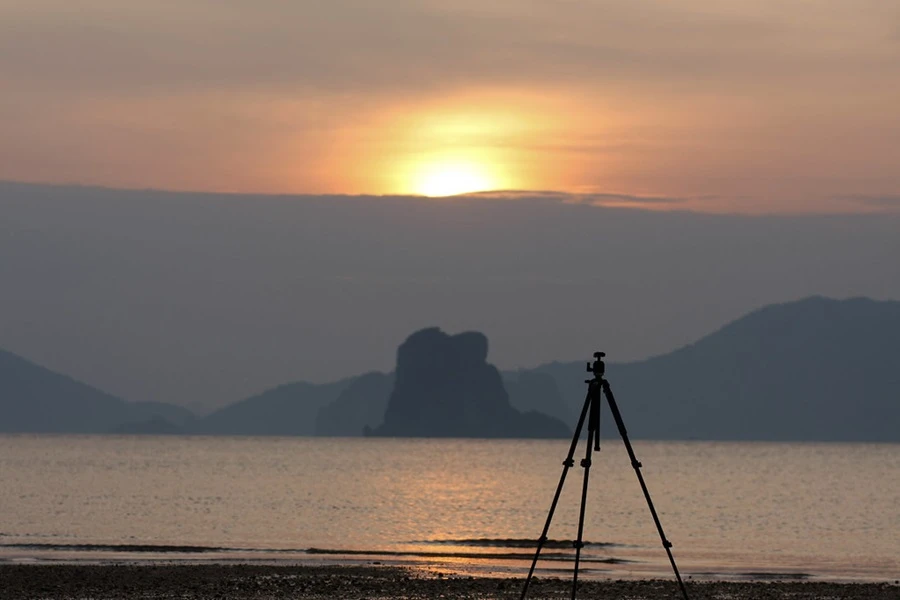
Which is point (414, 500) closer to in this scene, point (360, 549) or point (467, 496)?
point (467, 496)

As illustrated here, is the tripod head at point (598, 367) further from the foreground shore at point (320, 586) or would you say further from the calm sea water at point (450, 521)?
the calm sea water at point (450, 521)

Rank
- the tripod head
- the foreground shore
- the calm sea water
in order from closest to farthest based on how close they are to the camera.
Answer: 1. the tripod head
2. the foreground shore
3. the calm sea water

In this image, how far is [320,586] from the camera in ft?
130

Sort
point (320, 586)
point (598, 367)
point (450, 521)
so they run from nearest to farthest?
point (598, 367) < point (320, 586) < point (450, 521)

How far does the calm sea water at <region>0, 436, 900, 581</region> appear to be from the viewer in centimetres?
5884

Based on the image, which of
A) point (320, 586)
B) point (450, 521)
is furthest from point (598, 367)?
point (450, 521)

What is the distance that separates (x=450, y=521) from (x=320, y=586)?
48.6 metres

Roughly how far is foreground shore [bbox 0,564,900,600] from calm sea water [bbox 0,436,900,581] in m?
6.60

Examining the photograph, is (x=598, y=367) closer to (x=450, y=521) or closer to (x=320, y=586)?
(x=320, y=586)

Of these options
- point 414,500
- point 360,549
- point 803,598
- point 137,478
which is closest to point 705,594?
point 803,598

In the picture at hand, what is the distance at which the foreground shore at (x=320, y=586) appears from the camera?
37.4 m

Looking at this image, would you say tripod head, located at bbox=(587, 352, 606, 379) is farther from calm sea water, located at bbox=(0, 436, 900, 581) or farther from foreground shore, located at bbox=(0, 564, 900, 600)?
calm sea water, located at bbox=(0, 436, 900, 581)

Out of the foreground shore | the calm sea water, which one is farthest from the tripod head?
the calm sea water

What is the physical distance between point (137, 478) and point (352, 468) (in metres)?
52.0
